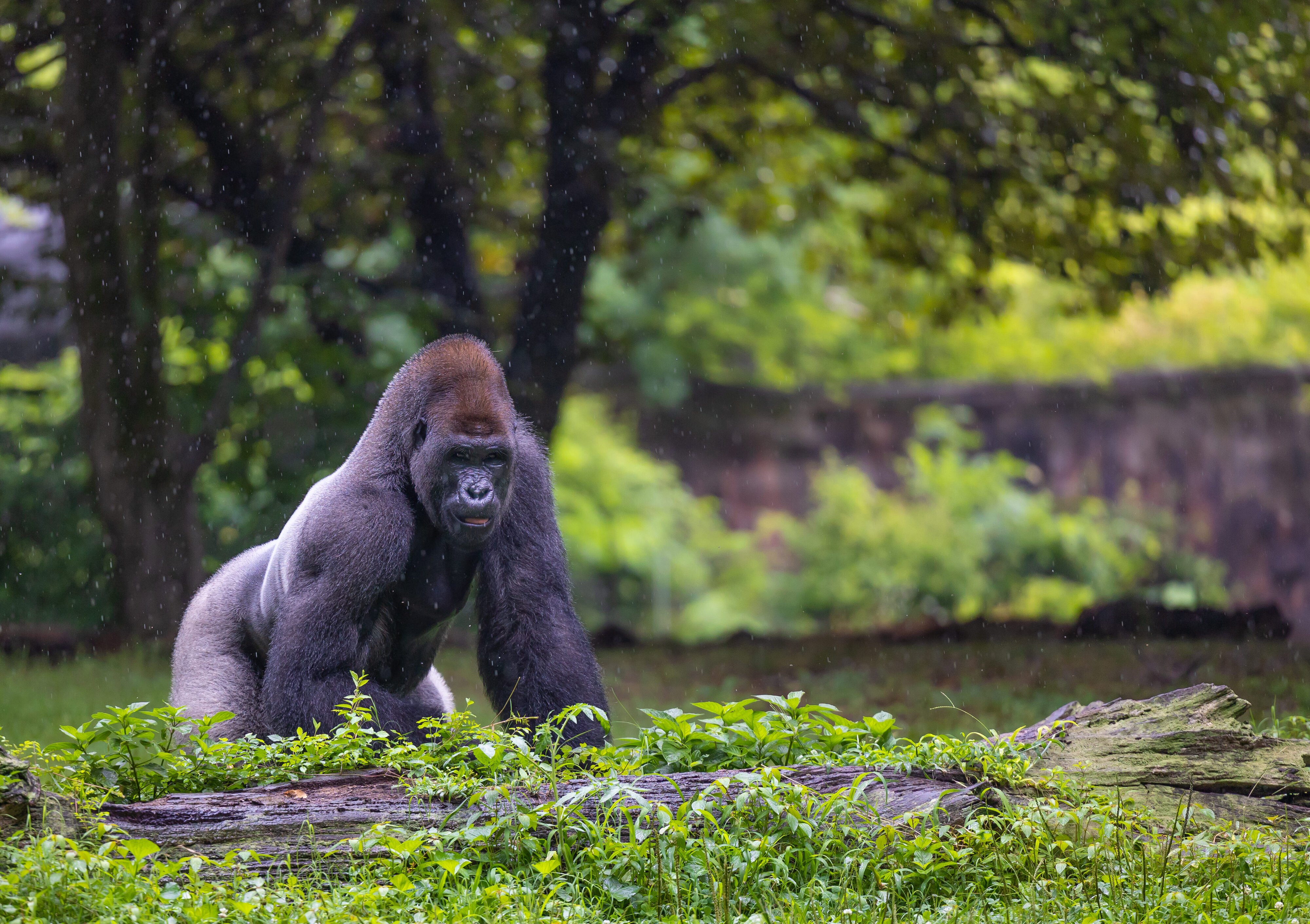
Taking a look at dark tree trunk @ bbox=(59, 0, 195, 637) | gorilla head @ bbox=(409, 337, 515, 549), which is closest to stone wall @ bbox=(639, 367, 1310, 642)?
dark tree trunk @ bbox=(59, 0, 195, 637)

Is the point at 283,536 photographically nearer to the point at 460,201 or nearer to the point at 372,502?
the point at 372,502

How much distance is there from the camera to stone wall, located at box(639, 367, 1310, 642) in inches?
610

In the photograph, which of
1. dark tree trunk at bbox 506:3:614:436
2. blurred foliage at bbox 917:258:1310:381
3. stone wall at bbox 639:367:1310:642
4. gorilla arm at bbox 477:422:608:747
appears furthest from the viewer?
blurred foliage at bbox 917:258:1310:381

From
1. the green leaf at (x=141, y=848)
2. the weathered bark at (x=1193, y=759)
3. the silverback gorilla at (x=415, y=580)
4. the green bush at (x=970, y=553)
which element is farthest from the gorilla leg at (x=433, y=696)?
the green bush at (x=970, y=553)

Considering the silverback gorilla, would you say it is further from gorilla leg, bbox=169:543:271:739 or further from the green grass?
the green grass

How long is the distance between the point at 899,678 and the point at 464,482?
4011mm

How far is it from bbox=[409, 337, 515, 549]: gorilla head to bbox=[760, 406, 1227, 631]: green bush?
1087 centimetres

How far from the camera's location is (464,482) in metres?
3.67

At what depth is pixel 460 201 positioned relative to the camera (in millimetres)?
8953

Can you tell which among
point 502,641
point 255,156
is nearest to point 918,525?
point 255,156

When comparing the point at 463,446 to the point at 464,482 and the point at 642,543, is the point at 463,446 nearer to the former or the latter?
the point at 464,482

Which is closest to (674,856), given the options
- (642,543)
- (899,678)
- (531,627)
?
(531,627)

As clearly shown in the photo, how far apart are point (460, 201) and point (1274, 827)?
6.99 m

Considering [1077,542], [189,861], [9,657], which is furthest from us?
[1077,542]
